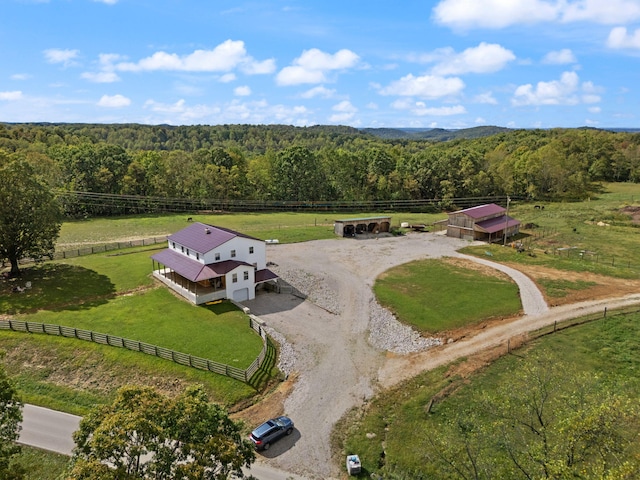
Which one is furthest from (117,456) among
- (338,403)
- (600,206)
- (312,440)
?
(600,206)

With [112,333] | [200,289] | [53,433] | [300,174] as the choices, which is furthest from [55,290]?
[300,174]

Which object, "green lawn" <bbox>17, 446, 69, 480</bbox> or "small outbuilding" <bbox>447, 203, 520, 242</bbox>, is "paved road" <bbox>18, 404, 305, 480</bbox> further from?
"small outbuilding" <bbox>447, 203, 520, 242</bbox>

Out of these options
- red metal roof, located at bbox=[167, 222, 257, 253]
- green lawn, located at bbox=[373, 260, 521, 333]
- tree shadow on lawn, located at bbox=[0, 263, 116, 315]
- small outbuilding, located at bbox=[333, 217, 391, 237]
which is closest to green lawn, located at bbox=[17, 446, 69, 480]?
tree shadow on lawn, located at bbox=[0, 263, 116, 315]

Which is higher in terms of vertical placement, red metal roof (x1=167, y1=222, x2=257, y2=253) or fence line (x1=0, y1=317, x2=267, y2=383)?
red metal roof (x1=167, y1=222, x2=257, y2=253)

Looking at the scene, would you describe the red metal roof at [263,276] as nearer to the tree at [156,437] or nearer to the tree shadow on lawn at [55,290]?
the tree shadow on lawn at [55,290]

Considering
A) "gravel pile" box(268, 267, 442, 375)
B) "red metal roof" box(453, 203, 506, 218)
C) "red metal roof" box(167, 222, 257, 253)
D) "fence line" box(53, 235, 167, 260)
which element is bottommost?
"gravel pile" box(268, 267, 442, 375)

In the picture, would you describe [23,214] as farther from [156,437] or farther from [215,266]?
[156,437]
